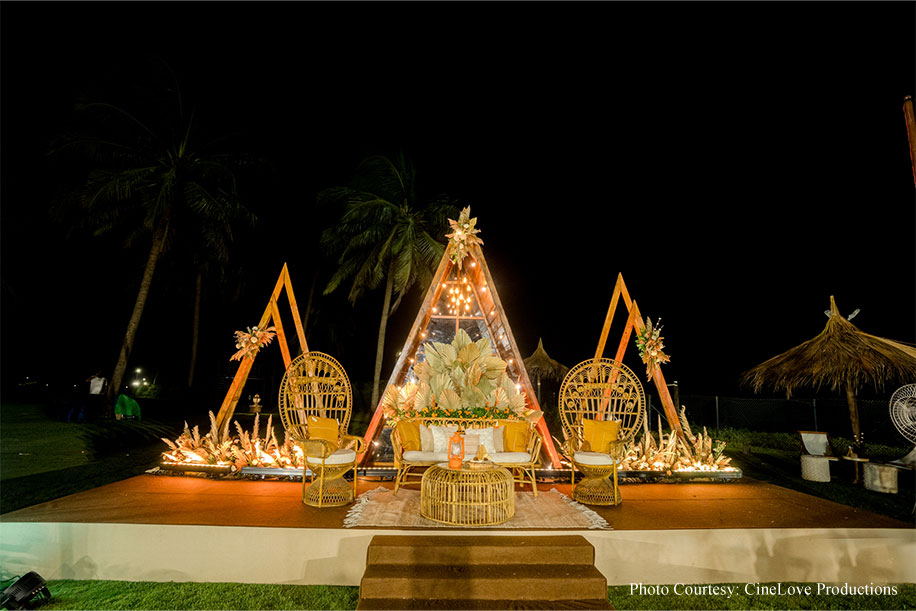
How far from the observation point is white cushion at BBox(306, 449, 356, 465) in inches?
Answer: 218

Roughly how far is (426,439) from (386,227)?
10.8 m

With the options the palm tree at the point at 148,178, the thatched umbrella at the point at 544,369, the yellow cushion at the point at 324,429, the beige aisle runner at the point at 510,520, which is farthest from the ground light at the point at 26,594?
the thatched umbrella at the point at 544,369

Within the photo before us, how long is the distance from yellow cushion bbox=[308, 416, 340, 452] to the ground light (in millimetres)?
2996

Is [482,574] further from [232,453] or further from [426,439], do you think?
[232,453]

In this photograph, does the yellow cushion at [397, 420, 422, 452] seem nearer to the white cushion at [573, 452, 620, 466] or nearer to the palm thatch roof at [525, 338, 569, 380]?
the white cushion at [573, 452, 620, 466]

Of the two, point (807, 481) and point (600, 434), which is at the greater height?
point (600, 434)

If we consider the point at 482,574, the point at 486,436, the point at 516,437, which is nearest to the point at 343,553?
the point at 482,574

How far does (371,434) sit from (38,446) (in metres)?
8.55

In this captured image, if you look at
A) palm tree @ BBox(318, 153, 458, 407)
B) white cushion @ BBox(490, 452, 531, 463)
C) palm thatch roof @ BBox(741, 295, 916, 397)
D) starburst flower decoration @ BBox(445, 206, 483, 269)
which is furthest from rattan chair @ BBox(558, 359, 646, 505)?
palm tree @ BBox(318, 153, 458, 407)

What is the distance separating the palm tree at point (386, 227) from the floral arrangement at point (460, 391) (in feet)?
29.3

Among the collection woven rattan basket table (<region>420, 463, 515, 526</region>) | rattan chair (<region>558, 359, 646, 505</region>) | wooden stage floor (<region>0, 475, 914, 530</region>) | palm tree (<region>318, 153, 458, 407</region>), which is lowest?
wooden stage floor (<region>0, 475, 914, 530</region>)

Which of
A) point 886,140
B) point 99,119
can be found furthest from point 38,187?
point 886,140

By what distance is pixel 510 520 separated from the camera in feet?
16.1

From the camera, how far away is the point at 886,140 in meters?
12.8
